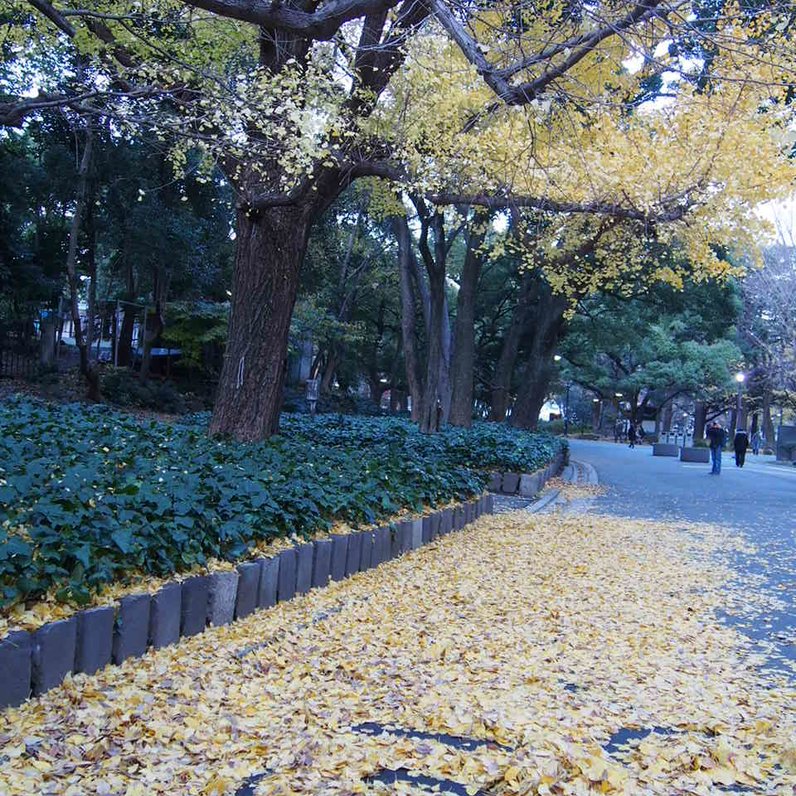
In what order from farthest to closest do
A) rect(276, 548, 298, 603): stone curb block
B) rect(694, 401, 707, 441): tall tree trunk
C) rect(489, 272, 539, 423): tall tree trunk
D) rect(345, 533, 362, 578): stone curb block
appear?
rect(694, 401, 707, 441): tall tree trunk → rect(489, 272, 539, 423): tall tree trunk → rect(345, 533, 362, 578): stone curb block → rect(276, 548, 298, 603): stone curb block

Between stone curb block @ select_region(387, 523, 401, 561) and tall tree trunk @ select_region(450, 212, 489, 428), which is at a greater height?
tall tree trunk @ select_region(450, 212, 489, 428)

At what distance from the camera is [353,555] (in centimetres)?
520

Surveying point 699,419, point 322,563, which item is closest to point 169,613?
point 322,563

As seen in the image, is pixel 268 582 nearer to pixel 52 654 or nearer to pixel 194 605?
pixel 194 605

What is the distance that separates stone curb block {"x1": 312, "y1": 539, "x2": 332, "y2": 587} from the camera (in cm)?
470

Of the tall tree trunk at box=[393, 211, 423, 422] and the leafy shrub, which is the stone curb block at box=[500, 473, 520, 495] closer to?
the tall tree trunk at box=[393, 211, 423, 422]

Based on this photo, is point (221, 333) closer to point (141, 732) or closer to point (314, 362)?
point (314, 362)

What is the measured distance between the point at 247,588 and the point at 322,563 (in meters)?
0.84

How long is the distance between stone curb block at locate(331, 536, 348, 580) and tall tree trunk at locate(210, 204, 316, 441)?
10.6 ft

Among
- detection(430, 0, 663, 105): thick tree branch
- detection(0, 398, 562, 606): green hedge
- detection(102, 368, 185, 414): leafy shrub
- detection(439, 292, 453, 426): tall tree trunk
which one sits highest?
detection(430, 0, 663, 105): thick tree branch

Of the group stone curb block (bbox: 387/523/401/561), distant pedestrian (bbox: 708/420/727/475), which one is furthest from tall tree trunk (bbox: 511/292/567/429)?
stone curb block (bbox: 387/523/401/561)

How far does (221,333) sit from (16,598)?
56.1ft

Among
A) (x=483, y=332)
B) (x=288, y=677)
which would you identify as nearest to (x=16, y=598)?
(x=288, y=677)

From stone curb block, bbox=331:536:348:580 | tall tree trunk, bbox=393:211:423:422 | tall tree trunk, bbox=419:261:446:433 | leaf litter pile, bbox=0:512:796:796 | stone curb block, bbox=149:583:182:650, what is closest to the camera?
leaf litter pile, bbox=0:512:796:796
